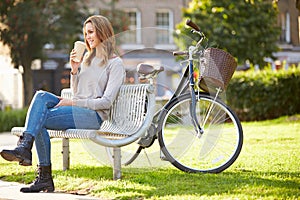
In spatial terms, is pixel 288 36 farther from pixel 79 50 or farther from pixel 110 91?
pixel 110 91

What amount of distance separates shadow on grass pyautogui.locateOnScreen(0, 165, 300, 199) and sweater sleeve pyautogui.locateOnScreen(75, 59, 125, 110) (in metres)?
0.62

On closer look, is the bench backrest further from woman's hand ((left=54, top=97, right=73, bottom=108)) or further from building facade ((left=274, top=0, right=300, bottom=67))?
building facade ((left=274, top=0, right=300, bottom=67))

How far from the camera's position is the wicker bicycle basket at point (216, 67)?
5441mm

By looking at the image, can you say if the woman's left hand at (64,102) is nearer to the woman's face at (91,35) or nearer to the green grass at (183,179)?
the woman's face at (91,35)

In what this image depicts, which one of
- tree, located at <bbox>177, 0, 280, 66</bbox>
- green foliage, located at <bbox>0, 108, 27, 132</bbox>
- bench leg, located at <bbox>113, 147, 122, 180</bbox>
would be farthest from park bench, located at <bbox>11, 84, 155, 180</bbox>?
tree, located at <bbox>177, 0, 280, 66</bbox>

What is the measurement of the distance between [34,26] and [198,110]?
45.7ft

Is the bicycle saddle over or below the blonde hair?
below

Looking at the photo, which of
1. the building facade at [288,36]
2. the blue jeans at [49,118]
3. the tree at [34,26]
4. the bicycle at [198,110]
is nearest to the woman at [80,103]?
the blue jeans at [49,118]

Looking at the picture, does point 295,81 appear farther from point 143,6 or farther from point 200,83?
point 143,6

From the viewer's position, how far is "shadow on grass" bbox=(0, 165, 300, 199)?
4.63m

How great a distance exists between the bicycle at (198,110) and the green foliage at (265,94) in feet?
28.9

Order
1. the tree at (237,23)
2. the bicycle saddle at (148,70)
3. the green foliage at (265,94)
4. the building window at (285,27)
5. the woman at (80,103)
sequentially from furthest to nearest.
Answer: the building window at (285,27) → the tree at (237,23) → the green foliage at (265,94) → the bicycle saddle at (148,70) → the woman at (80,103)

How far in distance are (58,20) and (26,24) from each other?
1475 mm

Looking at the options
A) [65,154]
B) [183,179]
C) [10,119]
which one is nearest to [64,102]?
[65,154]
